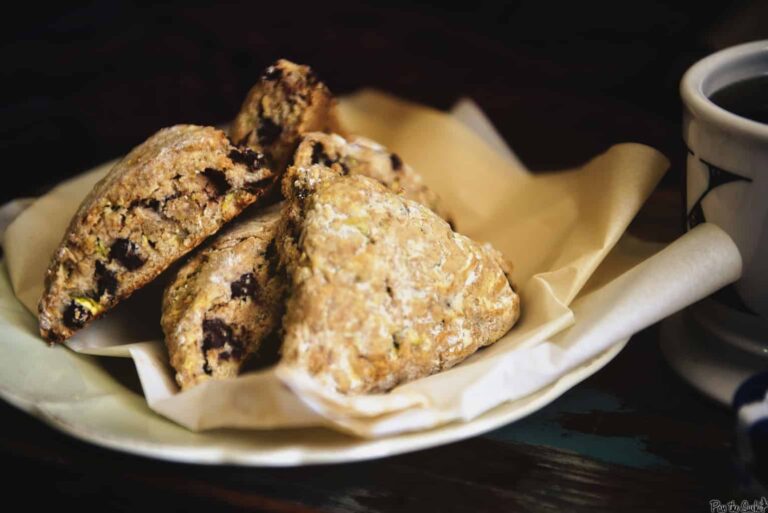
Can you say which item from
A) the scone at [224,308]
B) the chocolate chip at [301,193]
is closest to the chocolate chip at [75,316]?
the scone at [224,308]

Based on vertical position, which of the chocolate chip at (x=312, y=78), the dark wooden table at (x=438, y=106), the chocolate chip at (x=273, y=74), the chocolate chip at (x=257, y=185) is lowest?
the dark wooden table at (x=438, y=106)

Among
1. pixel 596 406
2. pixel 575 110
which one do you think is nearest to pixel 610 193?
pixel 596 406

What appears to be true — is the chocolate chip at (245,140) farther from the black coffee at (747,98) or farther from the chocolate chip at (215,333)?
the black coffee at (747,98)

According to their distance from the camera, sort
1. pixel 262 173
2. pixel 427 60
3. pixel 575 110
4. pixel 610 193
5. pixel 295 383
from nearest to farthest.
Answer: pixel 295 383, pixel 262 173, pixel 610 193, pixel 575 110, pixel 427 60

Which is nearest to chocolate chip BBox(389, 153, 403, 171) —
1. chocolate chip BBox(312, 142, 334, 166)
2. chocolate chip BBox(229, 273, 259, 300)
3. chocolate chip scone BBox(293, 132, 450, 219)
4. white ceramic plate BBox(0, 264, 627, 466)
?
chocolate chip scone BBox(293, 132, 450, 219)

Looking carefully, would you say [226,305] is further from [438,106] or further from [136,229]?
[438,106]

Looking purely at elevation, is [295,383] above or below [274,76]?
below

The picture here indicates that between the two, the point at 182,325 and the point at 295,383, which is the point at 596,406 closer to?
the point at 295,383
